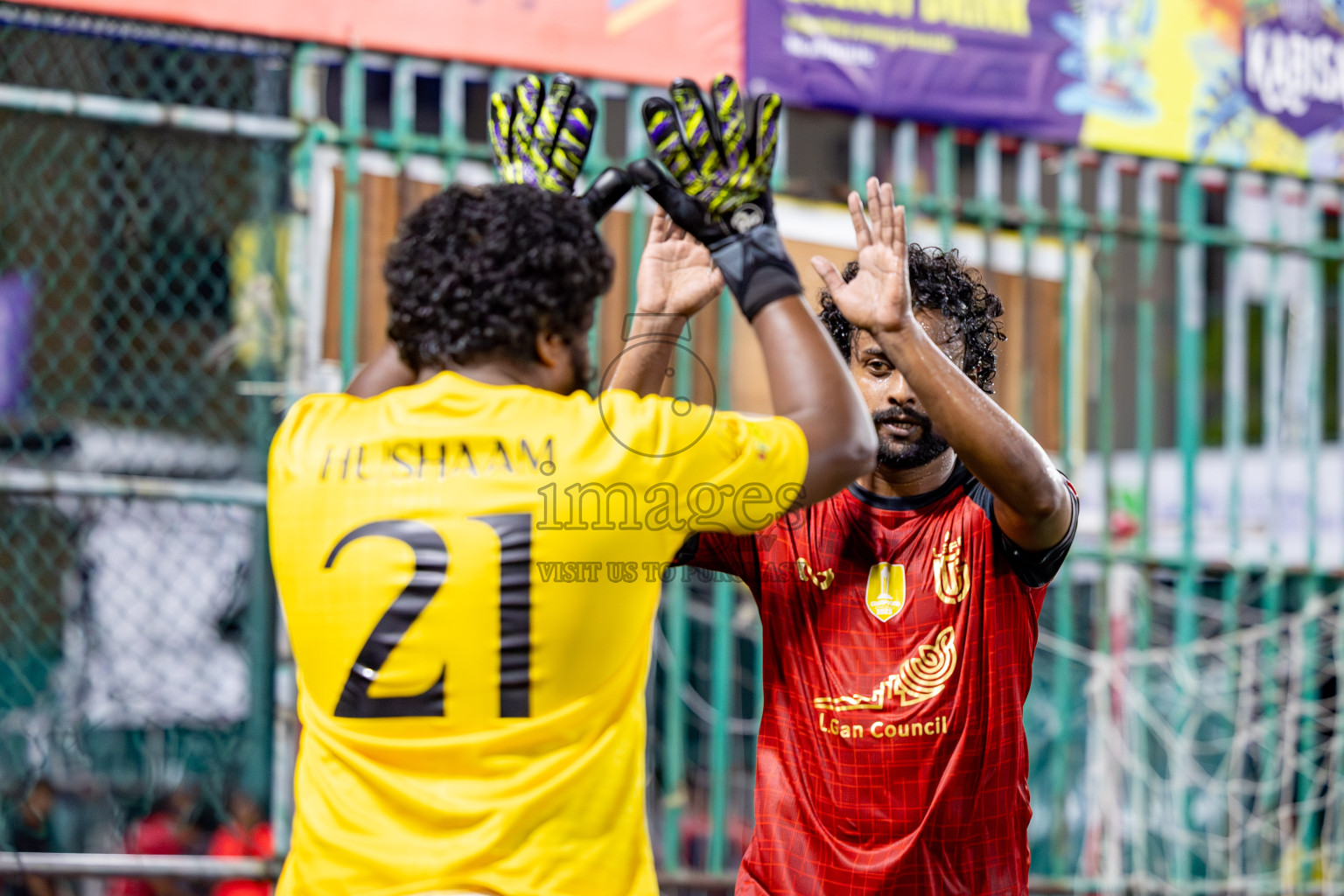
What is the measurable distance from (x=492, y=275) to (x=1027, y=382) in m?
4.07

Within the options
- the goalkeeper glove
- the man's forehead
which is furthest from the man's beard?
the goalkeeper glove

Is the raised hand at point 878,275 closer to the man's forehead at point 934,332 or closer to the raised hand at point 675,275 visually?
the raised hand at point 675,275

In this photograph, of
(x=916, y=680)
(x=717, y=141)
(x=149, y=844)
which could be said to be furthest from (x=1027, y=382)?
(x=149, y=844)

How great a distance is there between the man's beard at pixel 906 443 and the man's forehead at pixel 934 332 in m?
0.15

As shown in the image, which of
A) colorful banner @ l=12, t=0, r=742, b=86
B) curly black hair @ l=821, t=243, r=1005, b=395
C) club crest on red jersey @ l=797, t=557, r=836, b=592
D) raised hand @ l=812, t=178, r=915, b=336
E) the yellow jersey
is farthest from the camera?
colorful banner @ l=12, t=0, r=742, b=86

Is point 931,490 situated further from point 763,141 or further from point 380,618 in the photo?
point 380,618

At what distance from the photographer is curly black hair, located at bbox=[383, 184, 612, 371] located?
1.92 metres

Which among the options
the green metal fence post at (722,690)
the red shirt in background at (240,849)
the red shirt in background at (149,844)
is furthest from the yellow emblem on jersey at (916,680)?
the red shirt in background at (149,844)

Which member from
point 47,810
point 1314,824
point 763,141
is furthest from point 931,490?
point 47,810

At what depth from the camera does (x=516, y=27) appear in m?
4.94

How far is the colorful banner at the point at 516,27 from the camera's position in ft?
15.4

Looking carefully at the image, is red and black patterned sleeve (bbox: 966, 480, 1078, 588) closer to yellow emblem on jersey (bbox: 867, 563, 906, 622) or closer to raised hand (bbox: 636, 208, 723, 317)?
yellow emblem on jersey (bbox: 867, 563, 906, 622)

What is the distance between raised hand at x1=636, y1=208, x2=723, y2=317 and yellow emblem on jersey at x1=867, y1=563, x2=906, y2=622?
680mm

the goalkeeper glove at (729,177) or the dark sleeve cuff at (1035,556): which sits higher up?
the goalkeeper glove at (729,177)
